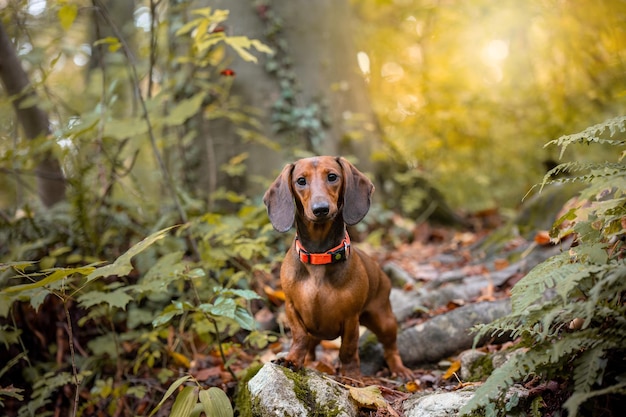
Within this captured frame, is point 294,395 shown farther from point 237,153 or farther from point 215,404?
point 237,153

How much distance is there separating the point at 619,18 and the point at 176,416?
7591mm

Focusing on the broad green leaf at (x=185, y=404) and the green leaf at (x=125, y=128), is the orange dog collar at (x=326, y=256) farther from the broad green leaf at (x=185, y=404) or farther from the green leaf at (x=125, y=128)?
the green leaf at (x=125, y=128)

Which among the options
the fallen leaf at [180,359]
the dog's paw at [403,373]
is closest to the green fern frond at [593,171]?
the dog's paw at [403,373]

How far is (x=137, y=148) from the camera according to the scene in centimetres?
486

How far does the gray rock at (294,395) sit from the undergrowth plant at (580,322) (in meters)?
0.78

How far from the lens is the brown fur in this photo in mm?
3070

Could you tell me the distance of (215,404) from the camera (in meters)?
2.63

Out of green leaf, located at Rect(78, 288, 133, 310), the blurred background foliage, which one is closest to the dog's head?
green leaf, located at Rect(78, 288, 133, 310)

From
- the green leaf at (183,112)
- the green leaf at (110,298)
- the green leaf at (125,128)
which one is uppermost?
the green leaf at (183,112)

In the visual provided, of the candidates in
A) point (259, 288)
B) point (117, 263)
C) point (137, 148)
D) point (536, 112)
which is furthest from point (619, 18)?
point (117, 263)

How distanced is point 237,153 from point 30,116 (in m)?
2.36

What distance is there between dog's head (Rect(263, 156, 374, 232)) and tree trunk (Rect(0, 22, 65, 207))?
2.75m

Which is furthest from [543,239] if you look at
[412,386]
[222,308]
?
[222,308]

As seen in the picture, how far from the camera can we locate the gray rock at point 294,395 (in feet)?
8.48
